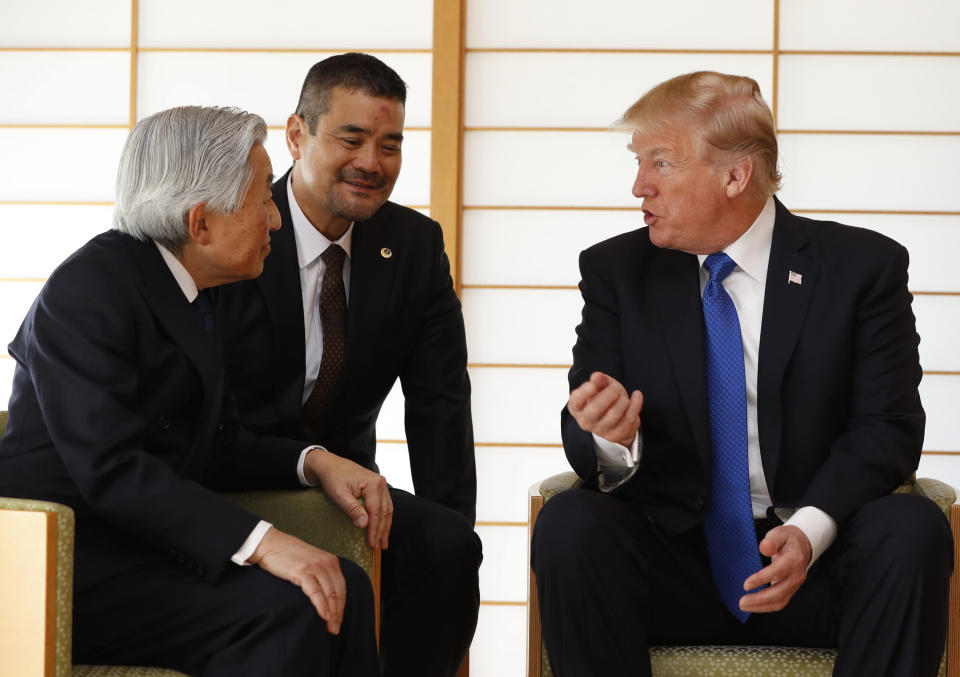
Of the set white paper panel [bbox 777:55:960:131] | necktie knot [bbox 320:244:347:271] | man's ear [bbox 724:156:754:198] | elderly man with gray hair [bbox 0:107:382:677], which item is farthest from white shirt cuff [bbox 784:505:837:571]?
white paper panel [bbox 777:55:960:131]

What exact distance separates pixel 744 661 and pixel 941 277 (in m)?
2.20

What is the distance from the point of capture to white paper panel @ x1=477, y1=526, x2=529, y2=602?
3.58m

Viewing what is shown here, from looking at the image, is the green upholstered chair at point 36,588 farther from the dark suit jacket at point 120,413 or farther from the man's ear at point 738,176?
the man's ear at point 738,176

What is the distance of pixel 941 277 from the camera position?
3486mm

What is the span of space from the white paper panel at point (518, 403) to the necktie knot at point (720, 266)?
162 centimetres

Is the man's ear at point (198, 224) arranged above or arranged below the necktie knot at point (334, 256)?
above

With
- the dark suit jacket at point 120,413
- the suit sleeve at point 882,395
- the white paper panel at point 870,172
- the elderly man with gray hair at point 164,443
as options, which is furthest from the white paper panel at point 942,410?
the dark suit jacket at point 120,413

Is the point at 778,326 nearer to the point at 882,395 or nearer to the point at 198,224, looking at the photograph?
the point at 882,395

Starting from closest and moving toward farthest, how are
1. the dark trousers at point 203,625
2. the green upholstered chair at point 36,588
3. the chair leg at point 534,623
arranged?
the green upholstered chair at point 36,588 → the dark trousers at point 203,625 → the chair leg at point 534,623

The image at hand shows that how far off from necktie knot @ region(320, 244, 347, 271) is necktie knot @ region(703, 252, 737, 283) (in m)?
0.77

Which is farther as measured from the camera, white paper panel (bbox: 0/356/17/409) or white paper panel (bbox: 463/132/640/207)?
white paper panel (bbox: 0/356/17/409)

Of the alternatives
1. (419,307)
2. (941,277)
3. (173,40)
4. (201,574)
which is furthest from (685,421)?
(173,40)

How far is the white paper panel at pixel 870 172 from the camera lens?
137 inches

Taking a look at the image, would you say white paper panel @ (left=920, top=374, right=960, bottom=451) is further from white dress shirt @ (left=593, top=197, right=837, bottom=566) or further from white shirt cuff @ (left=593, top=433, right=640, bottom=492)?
white shirt cuff @ (left=593, top=433, right=640, bottom=492)
